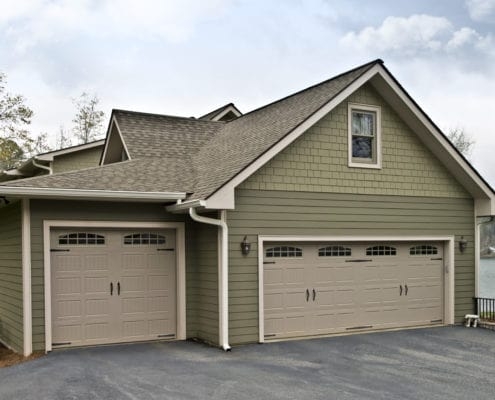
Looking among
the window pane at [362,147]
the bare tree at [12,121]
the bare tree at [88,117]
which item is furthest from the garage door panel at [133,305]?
the bare tree at [88,117]

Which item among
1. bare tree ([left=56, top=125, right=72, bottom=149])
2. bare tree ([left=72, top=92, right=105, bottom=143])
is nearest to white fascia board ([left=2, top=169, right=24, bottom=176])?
bare tree ([left=72, top=92, right=105, bottom=143])

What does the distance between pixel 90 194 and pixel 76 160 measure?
10.6 metres

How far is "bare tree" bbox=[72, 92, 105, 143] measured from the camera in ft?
126

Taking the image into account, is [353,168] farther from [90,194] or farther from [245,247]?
[90,194]

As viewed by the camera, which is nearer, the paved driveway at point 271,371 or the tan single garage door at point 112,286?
the paved driveway at point 271,371

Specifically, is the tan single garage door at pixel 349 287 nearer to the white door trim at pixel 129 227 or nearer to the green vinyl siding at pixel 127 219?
the green vinyl siding at pixel 127 219

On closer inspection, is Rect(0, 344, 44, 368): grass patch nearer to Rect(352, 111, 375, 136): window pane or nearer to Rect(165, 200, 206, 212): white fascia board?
Rect(165, 200, 206, 212): white fascia board

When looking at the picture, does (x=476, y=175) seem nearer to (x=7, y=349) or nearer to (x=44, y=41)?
(x=7, y=349)

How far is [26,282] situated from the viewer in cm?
1054

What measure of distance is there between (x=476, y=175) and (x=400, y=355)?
481 cm

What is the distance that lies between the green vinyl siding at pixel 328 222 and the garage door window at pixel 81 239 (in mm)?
2457

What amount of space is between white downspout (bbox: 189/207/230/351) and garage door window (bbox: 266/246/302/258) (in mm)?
1122

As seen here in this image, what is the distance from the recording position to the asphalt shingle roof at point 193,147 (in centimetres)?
1115

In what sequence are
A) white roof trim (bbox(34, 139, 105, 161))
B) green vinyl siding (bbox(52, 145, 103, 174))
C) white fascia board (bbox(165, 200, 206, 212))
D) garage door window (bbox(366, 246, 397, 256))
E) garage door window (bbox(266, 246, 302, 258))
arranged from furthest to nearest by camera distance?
green vinyl siding (bbox(52, 145, 103, 174)), white roof trim (bbox(34, 139, 105, 161)), garage door window (bbox(366, 246, 397, 256)), garage door window (bbox(266, 246, 302, 258)), white fascia board (bbox(165, 200, 206, 212))
